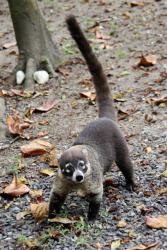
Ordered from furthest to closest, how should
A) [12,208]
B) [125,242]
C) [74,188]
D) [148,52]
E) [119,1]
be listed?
1. [119,1]
2. [148,52]
3. [12,208]
4. [74,188]
5. [125,242]

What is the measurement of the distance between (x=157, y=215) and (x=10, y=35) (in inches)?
236

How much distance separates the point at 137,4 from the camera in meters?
10.0

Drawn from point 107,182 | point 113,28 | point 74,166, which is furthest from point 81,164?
point 113,28

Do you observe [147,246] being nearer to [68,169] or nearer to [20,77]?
[68,169]

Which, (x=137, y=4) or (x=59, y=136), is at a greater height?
(x=137, y=4)

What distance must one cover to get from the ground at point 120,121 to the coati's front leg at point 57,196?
9cm

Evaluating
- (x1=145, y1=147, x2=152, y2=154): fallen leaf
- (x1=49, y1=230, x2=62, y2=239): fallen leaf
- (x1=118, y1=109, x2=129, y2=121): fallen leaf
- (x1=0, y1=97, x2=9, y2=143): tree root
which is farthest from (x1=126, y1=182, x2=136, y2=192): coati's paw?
(x1=0, y1=97, x2=9, y2=143): tree root

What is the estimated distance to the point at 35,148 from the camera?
5551 millimetres

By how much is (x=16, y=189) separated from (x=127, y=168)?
950mm

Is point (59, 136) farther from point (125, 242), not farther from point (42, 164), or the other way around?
point (125, 242)

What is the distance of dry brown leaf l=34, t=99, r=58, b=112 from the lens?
6673 millimetres

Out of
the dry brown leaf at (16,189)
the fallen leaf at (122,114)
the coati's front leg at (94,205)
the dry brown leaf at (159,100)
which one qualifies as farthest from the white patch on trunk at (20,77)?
the coati's front leg at (94,205)

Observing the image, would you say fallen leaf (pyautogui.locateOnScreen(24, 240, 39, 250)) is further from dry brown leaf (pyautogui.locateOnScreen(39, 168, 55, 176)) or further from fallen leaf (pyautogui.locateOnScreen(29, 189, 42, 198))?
dry brown leaf (pyautogui.locateOnScreen(39, 168, 55, 176))

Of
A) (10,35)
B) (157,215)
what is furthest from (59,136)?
(10,35)
